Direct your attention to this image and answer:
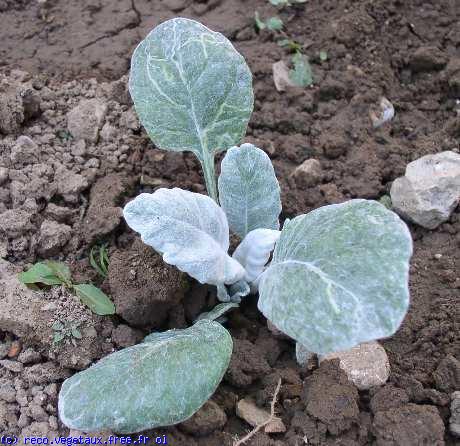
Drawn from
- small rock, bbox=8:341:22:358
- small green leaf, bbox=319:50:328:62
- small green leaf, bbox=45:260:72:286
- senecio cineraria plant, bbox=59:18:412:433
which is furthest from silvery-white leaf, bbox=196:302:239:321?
small green leaf, bbox=319:50:328:62

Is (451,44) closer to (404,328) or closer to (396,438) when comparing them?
(404,328)

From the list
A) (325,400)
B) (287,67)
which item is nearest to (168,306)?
(325,400)

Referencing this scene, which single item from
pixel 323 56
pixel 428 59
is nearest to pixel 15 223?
pixel 323 56

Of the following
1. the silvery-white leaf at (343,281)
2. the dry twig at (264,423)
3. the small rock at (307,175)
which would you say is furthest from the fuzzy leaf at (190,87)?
the dry twig at (264,423)

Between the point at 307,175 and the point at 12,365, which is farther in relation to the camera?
the point at 307,175

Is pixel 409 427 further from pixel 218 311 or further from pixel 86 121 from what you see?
pixel 86 121

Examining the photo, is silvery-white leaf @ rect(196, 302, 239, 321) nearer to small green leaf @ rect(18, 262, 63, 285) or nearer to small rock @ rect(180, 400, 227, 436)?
small rock @ rect(180, 400, 227, 436)
